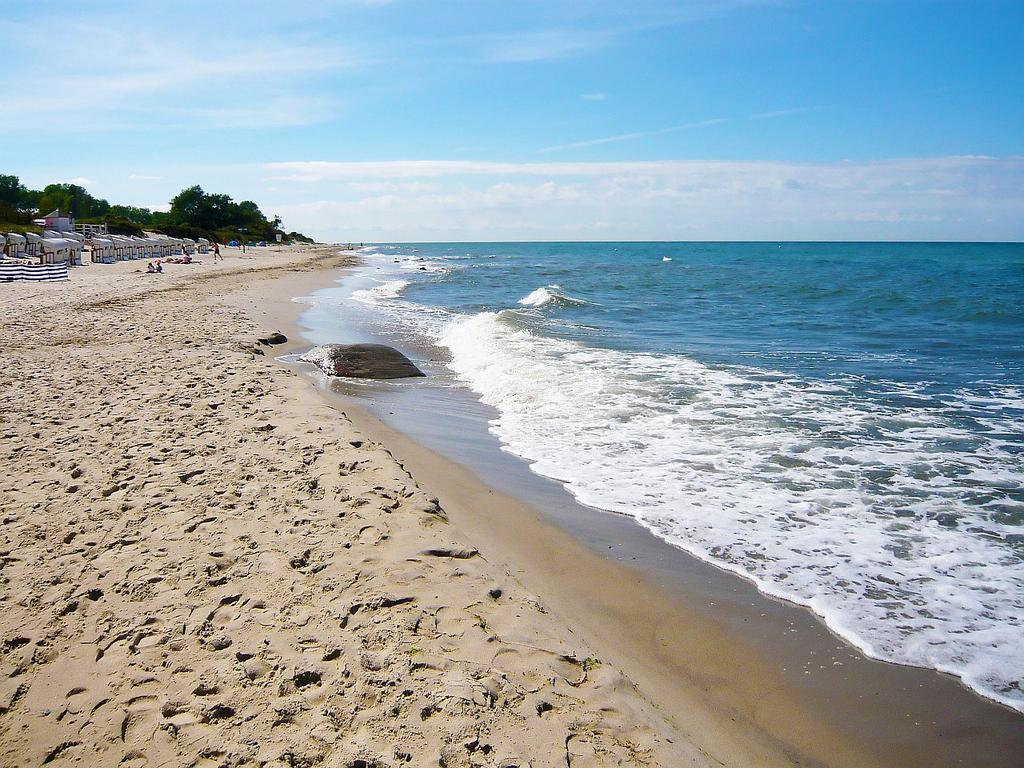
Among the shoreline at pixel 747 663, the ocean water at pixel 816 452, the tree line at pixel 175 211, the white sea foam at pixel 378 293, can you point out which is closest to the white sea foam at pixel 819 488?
the ocean water at pixel 816 452

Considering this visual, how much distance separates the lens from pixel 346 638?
11.2 ft

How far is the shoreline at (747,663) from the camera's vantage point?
324 centimetres

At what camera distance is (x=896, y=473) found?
22.8 ft

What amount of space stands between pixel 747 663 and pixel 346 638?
91.1 inches

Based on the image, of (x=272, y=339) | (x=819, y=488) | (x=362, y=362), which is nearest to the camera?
(x=819, y=488)

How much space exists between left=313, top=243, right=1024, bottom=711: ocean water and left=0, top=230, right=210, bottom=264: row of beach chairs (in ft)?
72.1

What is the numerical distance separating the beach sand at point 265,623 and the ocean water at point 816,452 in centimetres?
198

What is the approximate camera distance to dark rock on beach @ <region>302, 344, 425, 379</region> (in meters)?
11.5

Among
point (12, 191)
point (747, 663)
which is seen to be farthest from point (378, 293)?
point (12, 191)

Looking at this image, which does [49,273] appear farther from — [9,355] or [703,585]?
[703,585]

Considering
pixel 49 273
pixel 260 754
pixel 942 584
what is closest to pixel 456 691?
pixel 260 754

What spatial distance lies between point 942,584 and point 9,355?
41.9ft

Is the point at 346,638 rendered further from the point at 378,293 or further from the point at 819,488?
the point at 378,293

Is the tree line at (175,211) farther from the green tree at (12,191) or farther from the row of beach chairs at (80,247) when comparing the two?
the row of beach chairs at (80,247)
